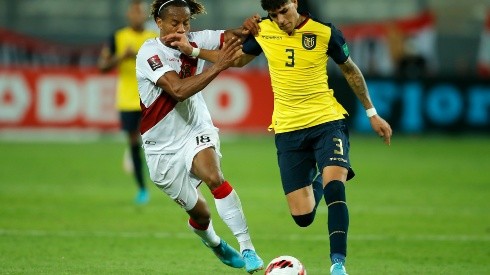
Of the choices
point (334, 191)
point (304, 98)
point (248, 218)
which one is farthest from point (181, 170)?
point (248, 218)

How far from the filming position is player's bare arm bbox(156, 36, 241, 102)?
813 cm

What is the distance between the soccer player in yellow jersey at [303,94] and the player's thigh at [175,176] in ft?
2.56

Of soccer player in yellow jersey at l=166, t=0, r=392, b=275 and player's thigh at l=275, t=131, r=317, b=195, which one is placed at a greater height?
soccer player in yellow jersey at l=166, t=0, r=392, b=275

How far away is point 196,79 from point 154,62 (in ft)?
1.44

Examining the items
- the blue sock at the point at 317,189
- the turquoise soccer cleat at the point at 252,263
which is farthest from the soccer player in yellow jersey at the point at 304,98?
the turquoise soccer cleat at the point at 252,263

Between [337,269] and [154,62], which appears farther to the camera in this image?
[154,62]

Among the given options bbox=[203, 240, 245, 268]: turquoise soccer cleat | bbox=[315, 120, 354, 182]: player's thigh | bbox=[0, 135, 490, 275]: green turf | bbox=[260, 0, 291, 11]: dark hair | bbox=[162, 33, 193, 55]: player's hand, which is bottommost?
bbox=[0, 135, 490, 275]: green turf

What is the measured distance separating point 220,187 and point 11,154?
1187 cm

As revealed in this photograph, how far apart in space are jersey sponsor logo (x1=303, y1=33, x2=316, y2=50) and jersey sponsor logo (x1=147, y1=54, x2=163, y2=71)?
1.16m

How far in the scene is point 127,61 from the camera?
14.1 meters

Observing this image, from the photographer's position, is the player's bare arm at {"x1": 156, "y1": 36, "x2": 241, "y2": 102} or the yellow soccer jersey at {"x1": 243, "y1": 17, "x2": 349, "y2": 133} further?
the yellow soccer jersey at {"x1": 243, "y1": 17, "x2": 349, "y2": 133}

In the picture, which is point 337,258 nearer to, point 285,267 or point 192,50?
point 285,267

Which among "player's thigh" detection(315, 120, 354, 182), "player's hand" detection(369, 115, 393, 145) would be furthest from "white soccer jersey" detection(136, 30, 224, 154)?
"player's hand" detection(369, 115, 393, 145)

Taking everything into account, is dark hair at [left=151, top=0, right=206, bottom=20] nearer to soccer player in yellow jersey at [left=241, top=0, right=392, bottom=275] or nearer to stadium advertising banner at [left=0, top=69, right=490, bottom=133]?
soccer player in yellow jersey at [left=241, top=0, right=392, bottom=275]
